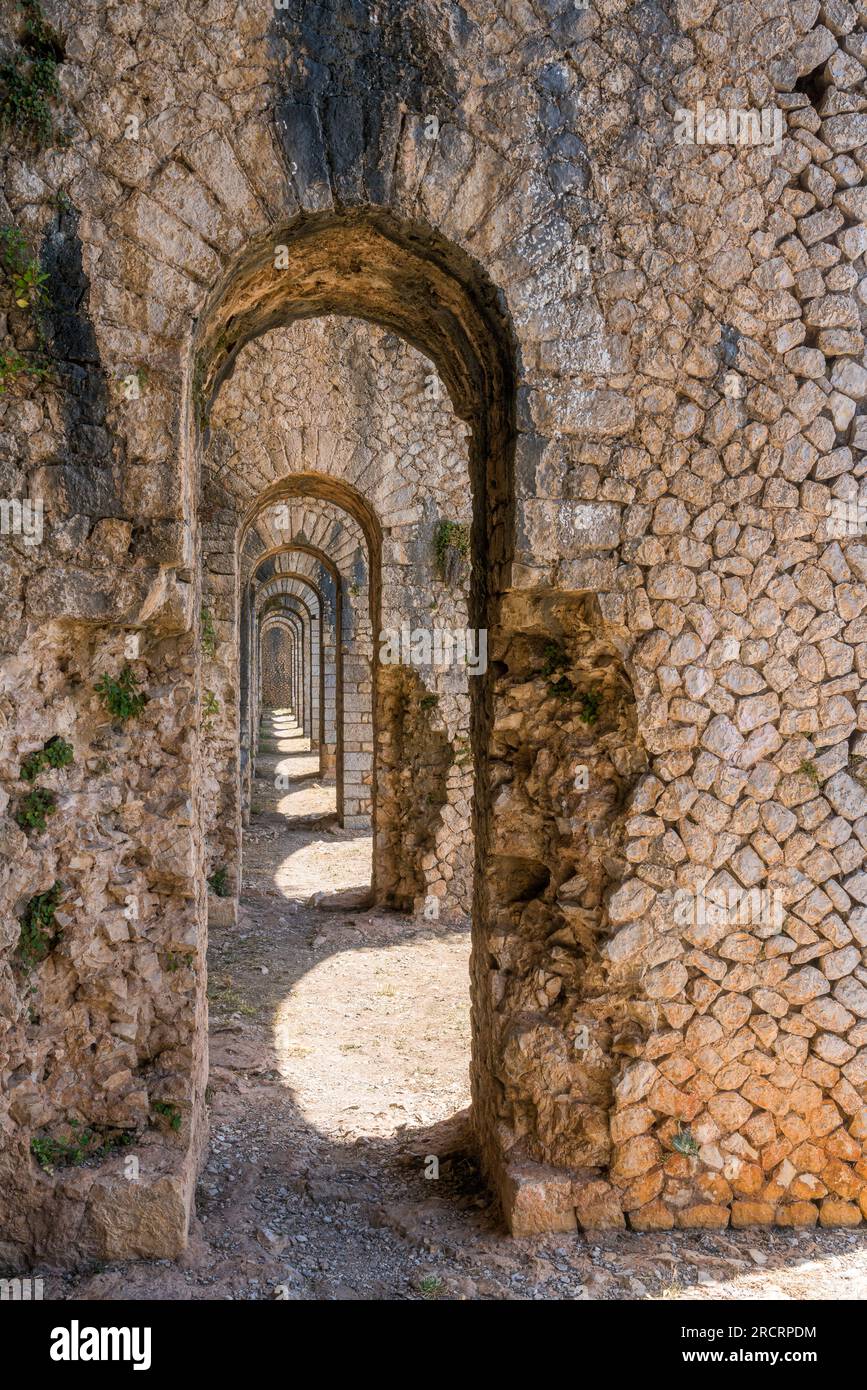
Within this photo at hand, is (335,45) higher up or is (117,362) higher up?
(335,45)

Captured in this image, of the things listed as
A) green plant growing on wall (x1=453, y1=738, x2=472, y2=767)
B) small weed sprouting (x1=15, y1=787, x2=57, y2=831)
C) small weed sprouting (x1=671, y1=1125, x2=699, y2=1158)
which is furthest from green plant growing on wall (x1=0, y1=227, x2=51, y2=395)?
green plant growing on wall (x1=453, y1=738, x2=472, y2=767)

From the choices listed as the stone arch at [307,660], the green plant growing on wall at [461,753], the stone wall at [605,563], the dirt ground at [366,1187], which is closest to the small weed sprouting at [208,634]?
the green plant growing on wall at [461,753]

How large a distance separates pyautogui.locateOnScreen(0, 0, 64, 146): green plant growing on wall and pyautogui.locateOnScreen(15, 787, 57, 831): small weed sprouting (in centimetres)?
211

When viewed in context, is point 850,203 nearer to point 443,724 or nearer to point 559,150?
point 559,150

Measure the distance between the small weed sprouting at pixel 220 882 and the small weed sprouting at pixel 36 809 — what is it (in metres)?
5.16

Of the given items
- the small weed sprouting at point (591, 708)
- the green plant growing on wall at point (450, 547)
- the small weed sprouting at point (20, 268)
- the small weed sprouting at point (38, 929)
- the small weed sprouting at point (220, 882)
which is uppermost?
the small weed sprouting at point (20, 268)

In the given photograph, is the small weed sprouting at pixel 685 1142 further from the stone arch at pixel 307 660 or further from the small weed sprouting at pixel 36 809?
the stone arch at pixel 307 660

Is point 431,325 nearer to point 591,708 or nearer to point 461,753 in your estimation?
point 591,708

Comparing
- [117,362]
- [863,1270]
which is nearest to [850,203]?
[117,362]

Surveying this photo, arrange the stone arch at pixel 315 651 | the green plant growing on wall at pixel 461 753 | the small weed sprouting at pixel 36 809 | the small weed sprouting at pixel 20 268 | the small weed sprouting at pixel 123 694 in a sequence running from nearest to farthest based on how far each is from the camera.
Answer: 1. the small weed sprouting at pixel 20 268
2. the small weed sprouting at pixel 36 809
3. the small weed sprouting at pixel 123 694
4. the green plant growing on wall at pixel 461 753
5. the stone arch at pixel 315 651

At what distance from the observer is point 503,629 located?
148 inches

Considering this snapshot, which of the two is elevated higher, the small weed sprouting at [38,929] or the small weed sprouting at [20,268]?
the small weed sprouting at [20,268]

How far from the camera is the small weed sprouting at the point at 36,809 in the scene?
123 inches

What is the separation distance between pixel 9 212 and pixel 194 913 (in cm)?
246
